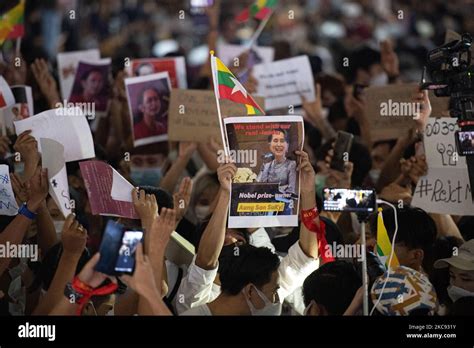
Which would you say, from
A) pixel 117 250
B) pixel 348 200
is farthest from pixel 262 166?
pixel 117 250

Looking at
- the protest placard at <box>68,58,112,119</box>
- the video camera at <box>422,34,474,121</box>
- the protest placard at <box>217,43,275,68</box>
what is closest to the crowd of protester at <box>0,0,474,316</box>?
the protest placard at <box>68,58,112,119</box>

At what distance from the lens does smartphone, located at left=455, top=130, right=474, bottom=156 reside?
23.1 ft

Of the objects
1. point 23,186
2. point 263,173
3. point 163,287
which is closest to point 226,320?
point 163,287

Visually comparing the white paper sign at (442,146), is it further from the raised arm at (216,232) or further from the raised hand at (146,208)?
the raised hand at (146,208)

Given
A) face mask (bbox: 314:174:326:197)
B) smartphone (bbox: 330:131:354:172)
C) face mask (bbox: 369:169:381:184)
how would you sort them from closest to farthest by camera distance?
smartphone (bbox: 330:131:354:172)
face mask (bbox: 314:174:326:197)
face mask (bbox: 369:169:381:184)

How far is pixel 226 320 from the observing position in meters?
6.81

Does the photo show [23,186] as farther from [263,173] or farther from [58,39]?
[58,39]

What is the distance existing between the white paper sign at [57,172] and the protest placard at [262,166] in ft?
3.09

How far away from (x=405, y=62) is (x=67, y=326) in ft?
36.1

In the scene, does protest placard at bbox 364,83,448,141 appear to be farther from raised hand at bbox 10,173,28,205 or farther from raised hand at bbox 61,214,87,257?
raised hand at bbox 61,214,87,257

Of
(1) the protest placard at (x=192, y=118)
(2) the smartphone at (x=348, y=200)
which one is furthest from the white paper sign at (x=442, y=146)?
(1) the protest placard at (x=192, y=118)

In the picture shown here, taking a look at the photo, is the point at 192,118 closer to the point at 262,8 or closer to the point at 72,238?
the point at 262,8

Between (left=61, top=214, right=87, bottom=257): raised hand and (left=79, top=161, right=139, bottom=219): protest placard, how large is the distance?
446 millimetres

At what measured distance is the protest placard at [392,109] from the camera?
358 inches
